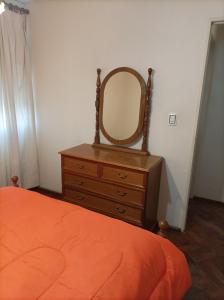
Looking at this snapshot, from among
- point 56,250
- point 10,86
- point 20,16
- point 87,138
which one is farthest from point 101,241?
point 20,16

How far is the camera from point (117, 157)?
237 centimetres

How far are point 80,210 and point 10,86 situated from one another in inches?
82.2

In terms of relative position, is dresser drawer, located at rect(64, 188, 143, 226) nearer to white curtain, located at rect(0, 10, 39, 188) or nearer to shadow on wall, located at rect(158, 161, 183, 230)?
shadow on wall, located at rect(158, 161, 183, 230)

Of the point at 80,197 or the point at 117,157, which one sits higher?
the point at 117,157

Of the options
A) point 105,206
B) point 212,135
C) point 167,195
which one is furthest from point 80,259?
point 212,135

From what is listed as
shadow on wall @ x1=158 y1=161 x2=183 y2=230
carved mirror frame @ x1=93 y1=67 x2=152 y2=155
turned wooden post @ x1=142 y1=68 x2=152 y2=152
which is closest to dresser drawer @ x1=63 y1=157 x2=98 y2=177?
carved mirror frame @ x1=93 y1=67 x2=152 y2=155

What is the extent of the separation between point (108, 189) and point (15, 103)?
1.74m

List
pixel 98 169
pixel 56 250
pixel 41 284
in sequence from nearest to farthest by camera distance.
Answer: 1. pixel 41 284
2. pixel 56 250
3. pixel 98 169

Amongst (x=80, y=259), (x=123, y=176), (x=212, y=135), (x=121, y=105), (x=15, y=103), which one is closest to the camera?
(x=80, y=259)

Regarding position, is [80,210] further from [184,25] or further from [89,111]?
[184,25]

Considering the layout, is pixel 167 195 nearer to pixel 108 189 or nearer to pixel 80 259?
pixel 108 189

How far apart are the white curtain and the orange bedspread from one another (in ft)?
5.42

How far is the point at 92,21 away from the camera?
2514 mm

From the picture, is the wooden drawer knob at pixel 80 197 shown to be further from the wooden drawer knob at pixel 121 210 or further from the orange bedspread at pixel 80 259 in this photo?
the orange bedspread at pixel 80 259
